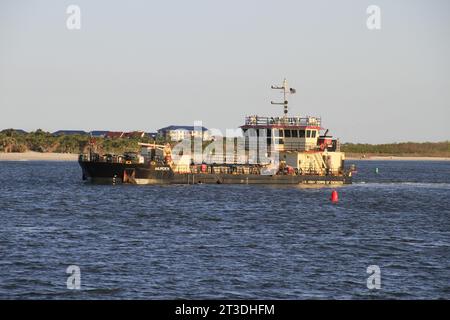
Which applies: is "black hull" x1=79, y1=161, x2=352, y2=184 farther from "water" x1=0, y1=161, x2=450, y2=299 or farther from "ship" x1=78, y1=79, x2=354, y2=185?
"water" x1=0, y1=161, x2=450, y2=299

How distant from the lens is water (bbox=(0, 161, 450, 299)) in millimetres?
31984

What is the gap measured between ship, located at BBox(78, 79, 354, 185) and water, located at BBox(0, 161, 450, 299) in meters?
13.2

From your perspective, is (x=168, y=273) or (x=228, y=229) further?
(x=228, y=229)

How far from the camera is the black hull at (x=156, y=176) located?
89.3 metres

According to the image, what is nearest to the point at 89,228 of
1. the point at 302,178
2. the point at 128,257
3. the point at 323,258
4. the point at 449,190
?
the point at 128,257

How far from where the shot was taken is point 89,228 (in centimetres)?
5038

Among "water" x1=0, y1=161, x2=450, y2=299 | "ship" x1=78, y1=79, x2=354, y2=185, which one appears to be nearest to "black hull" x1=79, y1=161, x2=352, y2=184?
"ship" x1=78, y1=79, x2=354, y2=185

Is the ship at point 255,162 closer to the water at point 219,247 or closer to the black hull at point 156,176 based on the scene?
the black hull at point 156,176

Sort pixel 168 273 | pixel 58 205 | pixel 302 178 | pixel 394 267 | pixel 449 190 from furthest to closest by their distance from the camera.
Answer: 1. pixel 449 190
2. pixel 302 178
3. pixel 58 205
4. pixel 394 267
5. pixel 168 273

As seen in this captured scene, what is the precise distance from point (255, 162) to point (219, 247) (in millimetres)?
57479

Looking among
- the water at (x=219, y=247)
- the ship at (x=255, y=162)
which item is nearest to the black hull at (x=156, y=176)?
the ship at (x=255, y=162)

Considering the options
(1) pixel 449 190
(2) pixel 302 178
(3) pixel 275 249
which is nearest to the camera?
(3) pixel 275 249

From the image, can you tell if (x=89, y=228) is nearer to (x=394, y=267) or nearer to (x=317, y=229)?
(x=317, y=229)
